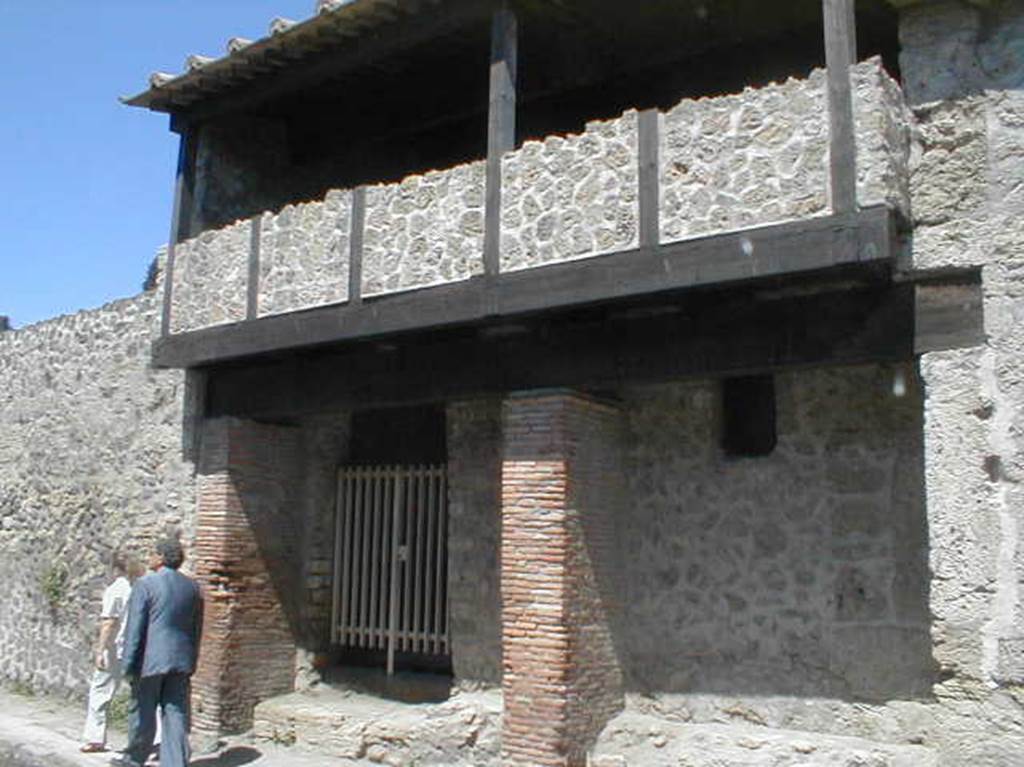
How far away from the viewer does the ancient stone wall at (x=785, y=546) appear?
24.4 feet

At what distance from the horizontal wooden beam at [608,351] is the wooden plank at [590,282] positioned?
0.37 m

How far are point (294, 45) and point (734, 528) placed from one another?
522 cm

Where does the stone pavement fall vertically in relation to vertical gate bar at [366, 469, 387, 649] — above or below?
below

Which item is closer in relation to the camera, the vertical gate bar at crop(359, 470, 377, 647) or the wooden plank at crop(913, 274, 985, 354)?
the wooden plank at crop(913, 274, 985, 354)

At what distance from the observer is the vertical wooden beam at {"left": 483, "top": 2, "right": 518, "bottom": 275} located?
7.85 m

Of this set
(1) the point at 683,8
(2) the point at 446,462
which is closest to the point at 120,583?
(2) the point at 446,462

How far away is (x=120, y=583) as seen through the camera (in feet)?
30.4

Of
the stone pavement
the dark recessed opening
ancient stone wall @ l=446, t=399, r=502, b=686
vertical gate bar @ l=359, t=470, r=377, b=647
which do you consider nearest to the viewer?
the dark recessed opening

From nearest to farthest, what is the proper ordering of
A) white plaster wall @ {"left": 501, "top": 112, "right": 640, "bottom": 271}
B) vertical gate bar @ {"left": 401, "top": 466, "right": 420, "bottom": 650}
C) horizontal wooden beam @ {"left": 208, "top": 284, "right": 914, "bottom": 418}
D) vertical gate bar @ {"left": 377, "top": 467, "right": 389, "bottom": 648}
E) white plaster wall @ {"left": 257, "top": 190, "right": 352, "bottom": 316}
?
1. horizontal wooden beam @ {"left": 208, "top": 284, "right": 914, "bottom": 418}
2. white plaster wall @ {"left": 501, "top": 112, "right": 640, "bottom": 271}
3. white plaster wall @ {"left": 257, "top": 190, "right": 352, "bottom": 316}
4. vertical gate bar @ {"left": 401, "top": 466, "right": 420, "bottom": 650}
5. vertical gate bar @ {"left": 377, "top": 467, "right": 389, "bottom": 648}

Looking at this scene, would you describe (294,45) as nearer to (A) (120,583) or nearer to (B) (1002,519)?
(A) (120,583)

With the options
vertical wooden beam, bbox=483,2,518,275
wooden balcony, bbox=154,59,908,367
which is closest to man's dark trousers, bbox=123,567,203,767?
wooden balcony, bbox=154,59,908,367

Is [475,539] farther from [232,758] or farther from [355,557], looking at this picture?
[232,758]

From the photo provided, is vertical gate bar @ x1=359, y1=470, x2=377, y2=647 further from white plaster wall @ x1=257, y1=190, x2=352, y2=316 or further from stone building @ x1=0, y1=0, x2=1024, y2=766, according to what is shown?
white plaster wall @ x1=257, y1=190, x2=352, y2=316

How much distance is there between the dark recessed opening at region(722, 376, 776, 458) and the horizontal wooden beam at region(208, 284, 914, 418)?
1.09 meters
